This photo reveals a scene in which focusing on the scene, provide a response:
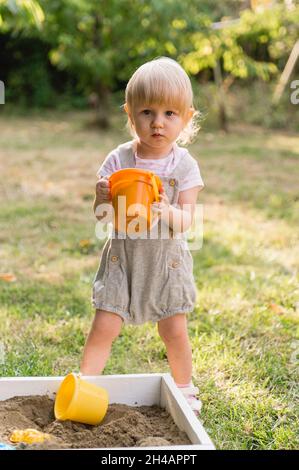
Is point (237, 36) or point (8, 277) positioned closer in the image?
point (8, 277)

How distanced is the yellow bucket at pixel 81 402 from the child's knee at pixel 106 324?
0.21m

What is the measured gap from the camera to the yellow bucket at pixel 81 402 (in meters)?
1.95

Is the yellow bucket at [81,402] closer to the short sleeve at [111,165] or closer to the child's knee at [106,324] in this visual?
the child's knee at [106,324]

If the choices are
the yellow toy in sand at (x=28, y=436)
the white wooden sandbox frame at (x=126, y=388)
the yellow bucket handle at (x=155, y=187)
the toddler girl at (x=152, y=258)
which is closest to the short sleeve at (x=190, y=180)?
the toddler girl at (x=152, y=258)

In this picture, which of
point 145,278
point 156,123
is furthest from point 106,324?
point 156,123

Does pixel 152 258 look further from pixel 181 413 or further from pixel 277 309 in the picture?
pixel 277 309

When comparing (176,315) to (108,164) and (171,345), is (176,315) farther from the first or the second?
(108,164)

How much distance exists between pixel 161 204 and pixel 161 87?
1.14 feet

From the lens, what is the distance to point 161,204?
2014mm

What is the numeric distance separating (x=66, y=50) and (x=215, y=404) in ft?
24.5

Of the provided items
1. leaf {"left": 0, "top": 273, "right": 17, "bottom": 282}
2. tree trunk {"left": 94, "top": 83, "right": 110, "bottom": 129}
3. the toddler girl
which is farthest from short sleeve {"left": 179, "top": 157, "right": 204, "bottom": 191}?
tree trunk {"left": 94, "top": 83, "right": 110, "bottom": 129}

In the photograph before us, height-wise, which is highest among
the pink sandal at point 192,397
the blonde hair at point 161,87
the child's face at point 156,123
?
the blonde hair at point 161,87

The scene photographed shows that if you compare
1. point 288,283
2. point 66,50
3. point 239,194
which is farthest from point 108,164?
point 66,50
